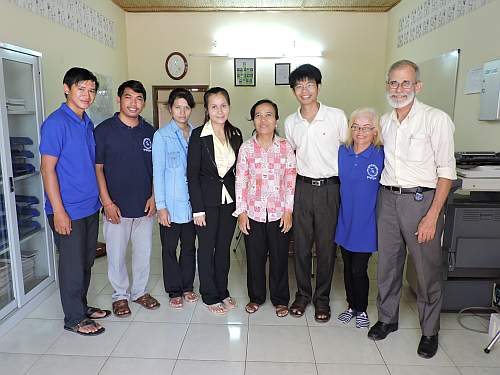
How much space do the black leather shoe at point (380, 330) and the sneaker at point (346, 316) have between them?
178 mm

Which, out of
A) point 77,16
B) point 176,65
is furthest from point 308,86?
point 176,65

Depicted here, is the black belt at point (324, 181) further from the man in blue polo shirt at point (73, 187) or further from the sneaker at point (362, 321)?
the man in blue polo shirt at point (73, 187)

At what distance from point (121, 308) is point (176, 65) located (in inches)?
161

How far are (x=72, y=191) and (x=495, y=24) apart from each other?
3.18 m

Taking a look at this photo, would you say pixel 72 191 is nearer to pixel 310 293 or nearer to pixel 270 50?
pixel 310 293

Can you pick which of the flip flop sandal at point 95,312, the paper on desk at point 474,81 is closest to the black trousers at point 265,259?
the flip flop sandal at point 95,312

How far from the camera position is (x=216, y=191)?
240cm

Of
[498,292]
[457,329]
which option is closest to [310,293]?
[457,329]

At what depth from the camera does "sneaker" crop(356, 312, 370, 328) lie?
241 centimetres

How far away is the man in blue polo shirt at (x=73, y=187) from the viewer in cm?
213

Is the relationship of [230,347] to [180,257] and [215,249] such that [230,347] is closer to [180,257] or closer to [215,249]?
[215,249]

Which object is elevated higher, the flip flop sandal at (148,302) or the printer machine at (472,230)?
the printer machine at (472,230)

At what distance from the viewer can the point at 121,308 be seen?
2.56 metres

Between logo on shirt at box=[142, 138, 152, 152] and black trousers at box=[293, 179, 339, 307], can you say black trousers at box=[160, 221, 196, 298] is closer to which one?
logo on shirt at box=[142, 138, 152, 152]
